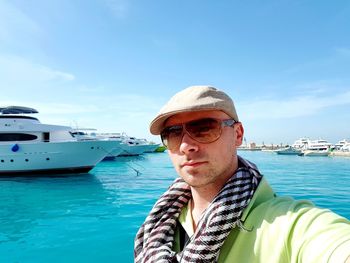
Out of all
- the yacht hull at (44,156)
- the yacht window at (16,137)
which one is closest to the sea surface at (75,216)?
the yacht hull at (44,156)

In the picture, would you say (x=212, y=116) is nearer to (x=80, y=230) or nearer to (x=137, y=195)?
(x=80, y=230)

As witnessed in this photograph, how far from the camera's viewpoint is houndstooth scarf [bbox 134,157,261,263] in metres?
1.27

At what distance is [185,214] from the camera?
68.0 inches

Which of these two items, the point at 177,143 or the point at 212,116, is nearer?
the point at 212,116

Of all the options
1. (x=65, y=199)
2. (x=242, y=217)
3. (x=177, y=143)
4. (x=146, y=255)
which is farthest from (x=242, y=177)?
(x=65, y=199)

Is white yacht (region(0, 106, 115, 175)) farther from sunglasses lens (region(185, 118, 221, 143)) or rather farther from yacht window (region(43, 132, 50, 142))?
sunglasses lens (region(185, 118, 221, 143))

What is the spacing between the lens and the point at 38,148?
56.0 feet

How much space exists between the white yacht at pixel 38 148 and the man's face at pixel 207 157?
1735 cm

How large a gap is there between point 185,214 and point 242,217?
0.53 metres

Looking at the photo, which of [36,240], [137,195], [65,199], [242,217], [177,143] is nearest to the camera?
[242,217]

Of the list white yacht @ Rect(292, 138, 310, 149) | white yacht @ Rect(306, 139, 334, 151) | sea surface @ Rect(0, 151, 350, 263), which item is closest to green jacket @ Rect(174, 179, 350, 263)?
sea surface @ Rect(0, 151, 350, 263)

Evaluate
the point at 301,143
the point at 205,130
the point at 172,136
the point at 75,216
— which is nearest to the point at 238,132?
the point at 205,130

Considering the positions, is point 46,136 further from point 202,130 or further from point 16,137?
point 202,130

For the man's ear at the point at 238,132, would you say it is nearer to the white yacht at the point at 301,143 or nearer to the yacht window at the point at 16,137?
the yacht window at the point at 16,137
